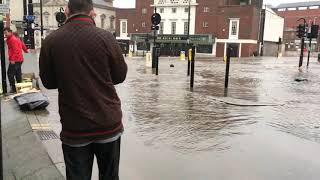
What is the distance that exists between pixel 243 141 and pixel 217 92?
20.0ft

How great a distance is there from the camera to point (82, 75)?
2850mm

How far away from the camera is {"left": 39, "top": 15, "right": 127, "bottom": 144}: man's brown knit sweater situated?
9.32 feet

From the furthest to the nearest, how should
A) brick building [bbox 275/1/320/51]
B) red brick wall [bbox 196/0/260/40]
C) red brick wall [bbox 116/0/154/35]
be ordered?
brick building [bbox 275/1/320/51] → red brick wall [bbox 116/0/154/35] → red brick wall [bbox 196/0/260/40]

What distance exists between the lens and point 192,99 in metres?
10.3

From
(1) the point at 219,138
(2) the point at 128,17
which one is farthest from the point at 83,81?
(2) the point at 128,17

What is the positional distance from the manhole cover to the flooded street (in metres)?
1.09

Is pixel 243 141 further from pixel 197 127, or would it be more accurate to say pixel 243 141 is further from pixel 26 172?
pixel 26 172

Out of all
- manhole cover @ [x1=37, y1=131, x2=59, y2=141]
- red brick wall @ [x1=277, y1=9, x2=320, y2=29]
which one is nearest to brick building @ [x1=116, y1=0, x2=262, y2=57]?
red brick wall @ [x1=277, y1=9, x2=320, y2=29]

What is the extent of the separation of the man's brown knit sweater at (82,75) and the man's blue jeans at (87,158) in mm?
93

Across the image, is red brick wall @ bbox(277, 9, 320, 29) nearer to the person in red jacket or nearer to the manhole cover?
the person in red jacket

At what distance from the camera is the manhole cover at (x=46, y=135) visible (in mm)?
5850

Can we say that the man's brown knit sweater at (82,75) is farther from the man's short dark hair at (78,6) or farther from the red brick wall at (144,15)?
the red brick wall at (144,15)

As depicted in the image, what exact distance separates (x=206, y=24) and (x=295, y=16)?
169 feet

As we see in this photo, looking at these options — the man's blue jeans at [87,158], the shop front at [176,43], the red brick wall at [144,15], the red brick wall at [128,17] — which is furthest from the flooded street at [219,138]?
the red brick wall at [128,17]
